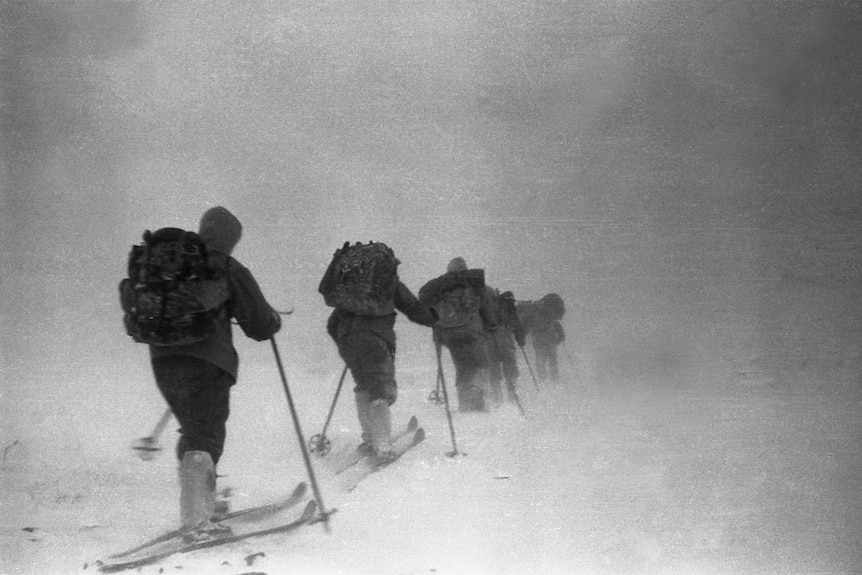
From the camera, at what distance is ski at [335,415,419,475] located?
2.29m

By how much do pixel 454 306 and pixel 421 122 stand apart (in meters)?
0.69

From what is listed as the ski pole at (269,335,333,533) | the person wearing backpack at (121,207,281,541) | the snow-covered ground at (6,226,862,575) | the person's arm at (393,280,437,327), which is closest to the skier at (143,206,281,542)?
the person wearing backpack at (121,207,281,541)

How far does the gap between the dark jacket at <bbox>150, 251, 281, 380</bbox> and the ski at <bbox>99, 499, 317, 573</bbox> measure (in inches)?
18.4

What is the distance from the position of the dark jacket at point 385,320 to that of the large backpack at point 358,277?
3cm

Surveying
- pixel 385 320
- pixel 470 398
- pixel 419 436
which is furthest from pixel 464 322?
pixel 419 436

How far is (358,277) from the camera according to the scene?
7.91ft

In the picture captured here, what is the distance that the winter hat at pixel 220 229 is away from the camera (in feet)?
6.70

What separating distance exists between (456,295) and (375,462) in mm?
664

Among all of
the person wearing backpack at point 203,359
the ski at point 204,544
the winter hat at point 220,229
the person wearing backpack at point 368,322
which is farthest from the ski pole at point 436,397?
the winter hat at point 220,229

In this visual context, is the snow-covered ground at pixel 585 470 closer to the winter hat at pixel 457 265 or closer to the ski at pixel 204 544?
the ski at pixel 204 544

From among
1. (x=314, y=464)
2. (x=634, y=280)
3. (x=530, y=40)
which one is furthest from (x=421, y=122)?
(x=314, y=464)

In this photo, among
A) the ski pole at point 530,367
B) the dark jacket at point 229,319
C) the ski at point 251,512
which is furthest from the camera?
the ski pole at point 530,367

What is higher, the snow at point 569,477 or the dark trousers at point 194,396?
the dark trousers at point 194,396

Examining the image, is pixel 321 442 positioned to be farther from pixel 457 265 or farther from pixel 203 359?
pixel 457 265
